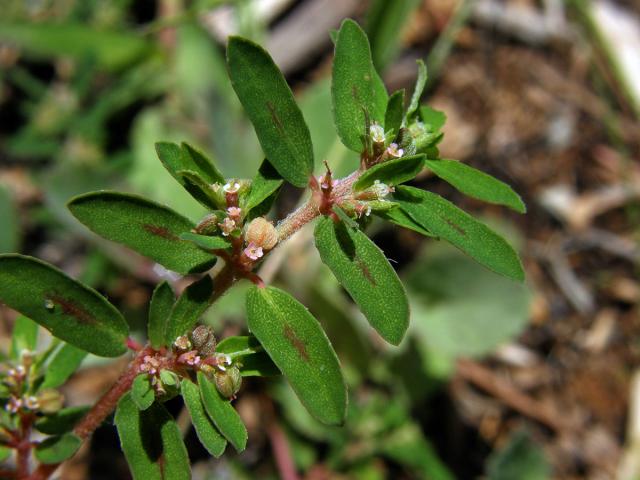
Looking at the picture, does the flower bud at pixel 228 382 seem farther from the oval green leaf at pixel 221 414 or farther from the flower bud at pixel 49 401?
the flower bud at pixel 49 401

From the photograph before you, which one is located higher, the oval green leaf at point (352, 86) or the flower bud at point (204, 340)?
the oval green leaf at point (352, 86)

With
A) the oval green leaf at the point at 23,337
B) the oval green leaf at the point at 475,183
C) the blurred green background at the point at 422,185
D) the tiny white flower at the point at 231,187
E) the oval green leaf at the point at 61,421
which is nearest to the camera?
the tiny white flower at the point at 231,187

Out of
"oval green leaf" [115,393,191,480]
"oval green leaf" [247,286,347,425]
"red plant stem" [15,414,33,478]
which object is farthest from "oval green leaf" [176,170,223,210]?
"red plant stem" [15,414,33,478]

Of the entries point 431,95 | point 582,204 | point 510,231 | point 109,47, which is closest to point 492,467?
point 510,231

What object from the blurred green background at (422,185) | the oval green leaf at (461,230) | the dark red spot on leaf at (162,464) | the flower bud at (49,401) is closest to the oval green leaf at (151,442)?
the dark red spot on leaf at (162,464)

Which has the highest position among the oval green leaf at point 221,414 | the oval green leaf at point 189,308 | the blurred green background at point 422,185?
the oval green leaf at point 189,308

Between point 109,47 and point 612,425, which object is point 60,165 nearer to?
point 109,47

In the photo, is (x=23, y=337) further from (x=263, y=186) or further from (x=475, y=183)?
(x=475, y=183)

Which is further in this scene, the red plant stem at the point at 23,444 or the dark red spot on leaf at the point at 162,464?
the red plant stem at the point at 23,444

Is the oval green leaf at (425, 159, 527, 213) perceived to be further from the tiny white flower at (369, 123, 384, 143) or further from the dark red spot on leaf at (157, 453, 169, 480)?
the dark red spot on leaf at (157, 453, 169, 480)
